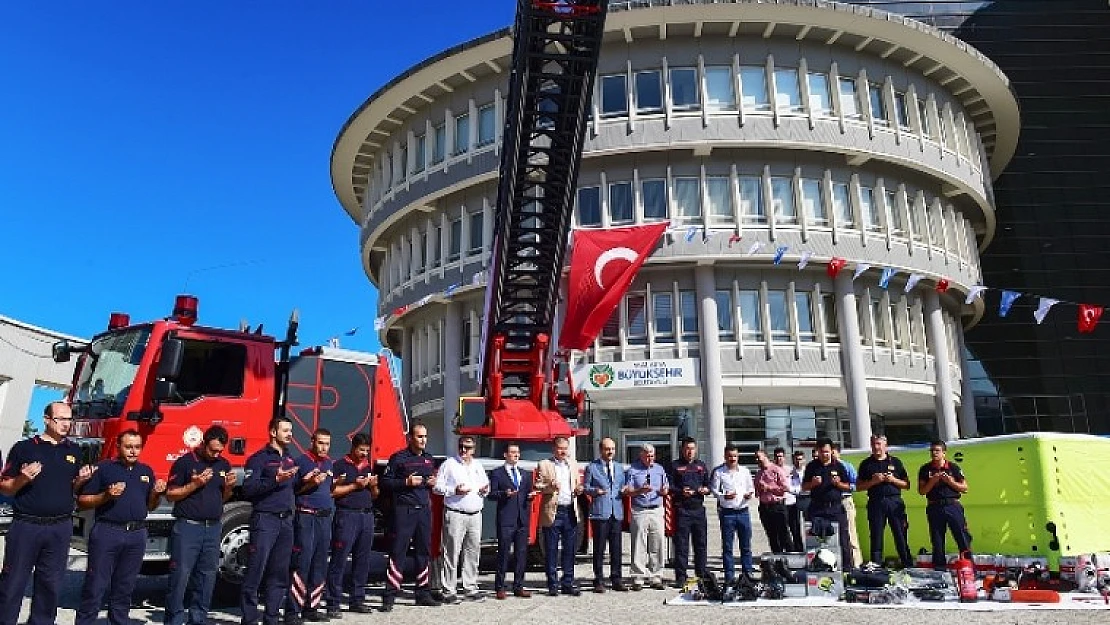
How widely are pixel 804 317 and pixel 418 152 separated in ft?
50.7

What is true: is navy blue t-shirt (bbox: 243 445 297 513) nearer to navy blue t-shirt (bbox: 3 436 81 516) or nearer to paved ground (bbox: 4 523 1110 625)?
paved ground (bbox: 4 523 1110 625)

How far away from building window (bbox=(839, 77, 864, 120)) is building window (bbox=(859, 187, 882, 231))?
249 cm

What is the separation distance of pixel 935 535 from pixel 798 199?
52.6ft

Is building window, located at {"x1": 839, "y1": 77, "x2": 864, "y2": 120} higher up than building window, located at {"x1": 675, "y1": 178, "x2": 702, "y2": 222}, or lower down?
higher up

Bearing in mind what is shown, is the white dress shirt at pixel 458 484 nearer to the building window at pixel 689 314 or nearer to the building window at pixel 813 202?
the building window at pixel 689 314

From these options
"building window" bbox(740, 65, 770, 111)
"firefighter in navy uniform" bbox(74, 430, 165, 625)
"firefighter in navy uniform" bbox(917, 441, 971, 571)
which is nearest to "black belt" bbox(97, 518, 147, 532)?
"firefighter in navy uniform" bbox(74, 430, 165, 625)

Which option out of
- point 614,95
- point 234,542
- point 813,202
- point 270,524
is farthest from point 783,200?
point 270,524

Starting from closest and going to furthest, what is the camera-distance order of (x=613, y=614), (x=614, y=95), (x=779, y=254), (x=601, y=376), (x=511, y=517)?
(x=613, y=614), (x=511, y=517), (x=779, y=254), (x=601, y=376), (x=614, y=95)

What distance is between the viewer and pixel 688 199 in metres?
24.1

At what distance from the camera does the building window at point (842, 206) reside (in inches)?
963

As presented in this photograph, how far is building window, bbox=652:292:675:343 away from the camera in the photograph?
23828 mm

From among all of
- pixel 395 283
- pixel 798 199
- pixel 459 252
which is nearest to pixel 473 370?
pixel 459 252

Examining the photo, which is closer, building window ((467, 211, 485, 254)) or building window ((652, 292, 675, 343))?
building window ((652, 292, 675, 343))

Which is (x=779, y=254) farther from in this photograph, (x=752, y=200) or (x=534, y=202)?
(x=534, y=202)
